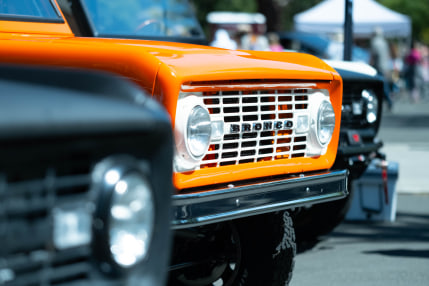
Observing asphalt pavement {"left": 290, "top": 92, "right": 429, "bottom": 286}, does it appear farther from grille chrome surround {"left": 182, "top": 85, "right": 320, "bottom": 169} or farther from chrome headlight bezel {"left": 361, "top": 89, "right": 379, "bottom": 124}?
grille chrome surround {"left": 182, "top": 85, "right": 320, "bottom": 169}

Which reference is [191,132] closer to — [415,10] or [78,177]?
[78,177]

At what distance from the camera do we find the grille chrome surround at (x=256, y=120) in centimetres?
346

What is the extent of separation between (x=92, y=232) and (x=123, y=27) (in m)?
4.11

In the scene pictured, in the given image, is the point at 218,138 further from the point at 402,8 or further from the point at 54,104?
the point at 402,8

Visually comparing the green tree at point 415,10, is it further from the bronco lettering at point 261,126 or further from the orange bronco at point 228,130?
the bronco lettering at point 261,126

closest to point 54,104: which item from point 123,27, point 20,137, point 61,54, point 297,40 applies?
Result: point 20,137

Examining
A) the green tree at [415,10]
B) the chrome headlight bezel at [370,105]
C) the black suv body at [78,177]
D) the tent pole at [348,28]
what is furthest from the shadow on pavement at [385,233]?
the green tree at [415,10]

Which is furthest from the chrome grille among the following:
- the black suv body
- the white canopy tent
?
the white canopy tent

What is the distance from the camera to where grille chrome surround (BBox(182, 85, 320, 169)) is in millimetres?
3463

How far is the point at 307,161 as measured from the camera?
3996 mm

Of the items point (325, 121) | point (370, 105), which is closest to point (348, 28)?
point (370, 105)

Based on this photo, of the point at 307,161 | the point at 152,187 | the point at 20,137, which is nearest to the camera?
the point at 20,137

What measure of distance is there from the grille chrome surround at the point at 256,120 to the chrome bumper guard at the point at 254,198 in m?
0.15

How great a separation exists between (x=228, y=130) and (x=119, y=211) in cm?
167
